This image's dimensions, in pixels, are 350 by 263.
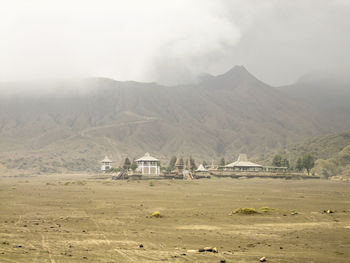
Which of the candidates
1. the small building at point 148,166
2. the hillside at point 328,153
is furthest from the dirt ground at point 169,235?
the hillside at point 328,153

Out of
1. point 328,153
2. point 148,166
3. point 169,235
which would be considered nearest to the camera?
point 169,235

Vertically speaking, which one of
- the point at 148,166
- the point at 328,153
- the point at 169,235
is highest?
the point at 328,153

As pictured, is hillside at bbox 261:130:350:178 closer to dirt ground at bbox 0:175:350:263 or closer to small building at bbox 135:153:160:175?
small building at bbox 135:153:160:175

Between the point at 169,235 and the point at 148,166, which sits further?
the point at 148,166

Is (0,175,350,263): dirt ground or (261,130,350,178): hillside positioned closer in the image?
→ (0,175,350,263): dirt ground

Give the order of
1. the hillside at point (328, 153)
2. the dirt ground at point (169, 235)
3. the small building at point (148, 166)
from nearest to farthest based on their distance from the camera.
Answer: the dirt ground at point (169, 235) < the small building at point (148, 166) < the hillside at point (328, 153)

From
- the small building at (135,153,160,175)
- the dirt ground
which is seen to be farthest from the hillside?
the dirt ground

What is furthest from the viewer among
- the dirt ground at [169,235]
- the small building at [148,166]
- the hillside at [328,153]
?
the hillside at [328,153]

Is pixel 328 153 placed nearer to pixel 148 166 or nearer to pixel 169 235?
pixel 148 166

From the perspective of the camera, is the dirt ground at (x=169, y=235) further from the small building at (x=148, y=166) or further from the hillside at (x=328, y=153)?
the hillside at (x=328, y=153)

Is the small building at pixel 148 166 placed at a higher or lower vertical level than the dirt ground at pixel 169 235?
higher

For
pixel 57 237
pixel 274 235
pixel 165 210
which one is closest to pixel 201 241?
pixel 274 235

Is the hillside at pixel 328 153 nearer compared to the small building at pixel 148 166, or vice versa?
the small building at pixel 148 166

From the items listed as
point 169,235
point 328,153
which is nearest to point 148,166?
point 328,153
